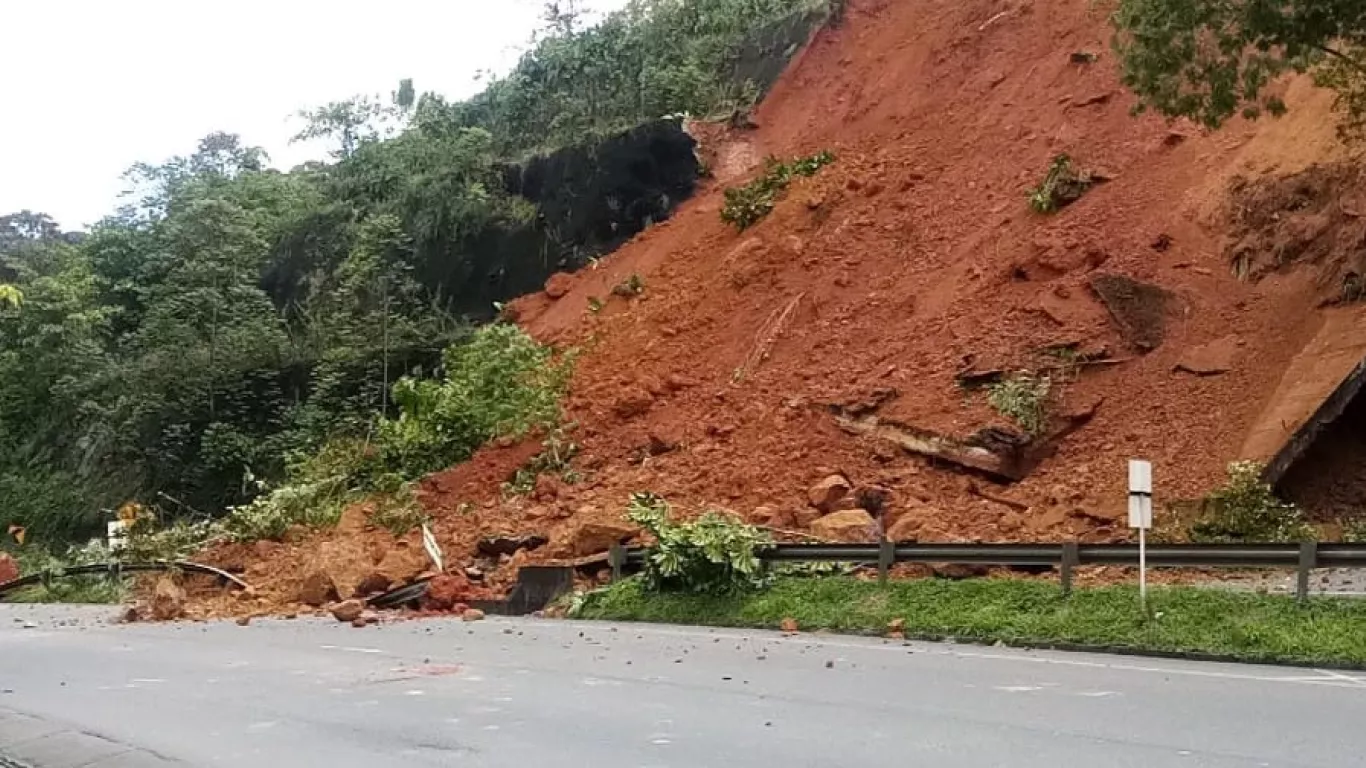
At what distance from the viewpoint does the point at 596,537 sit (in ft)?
65.6

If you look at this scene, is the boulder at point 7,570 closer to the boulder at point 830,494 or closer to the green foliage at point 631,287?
the green foliage at point 631,287

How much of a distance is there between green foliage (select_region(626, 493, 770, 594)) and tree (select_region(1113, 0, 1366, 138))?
750 cm

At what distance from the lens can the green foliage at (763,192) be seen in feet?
98.4

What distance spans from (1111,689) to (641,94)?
27.9 metres

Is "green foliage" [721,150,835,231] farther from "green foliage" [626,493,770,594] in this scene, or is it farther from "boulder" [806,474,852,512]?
"green foliage" [626,493,770,594]

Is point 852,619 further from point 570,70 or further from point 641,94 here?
point 570,70

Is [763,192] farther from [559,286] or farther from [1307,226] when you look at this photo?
[1307,226]

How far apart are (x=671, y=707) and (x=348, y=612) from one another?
10271 mm

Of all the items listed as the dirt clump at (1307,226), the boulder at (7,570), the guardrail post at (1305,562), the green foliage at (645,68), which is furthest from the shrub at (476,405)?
the guardrail post at (1305,562)

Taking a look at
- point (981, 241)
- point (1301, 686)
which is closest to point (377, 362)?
point (981, 241)

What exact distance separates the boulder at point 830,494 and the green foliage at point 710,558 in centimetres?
273

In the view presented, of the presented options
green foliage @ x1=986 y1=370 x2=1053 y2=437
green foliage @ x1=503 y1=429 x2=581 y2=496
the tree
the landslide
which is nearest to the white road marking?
the landslide

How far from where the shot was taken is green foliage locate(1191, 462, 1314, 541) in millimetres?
15867

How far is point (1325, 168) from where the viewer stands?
67.4 feet
